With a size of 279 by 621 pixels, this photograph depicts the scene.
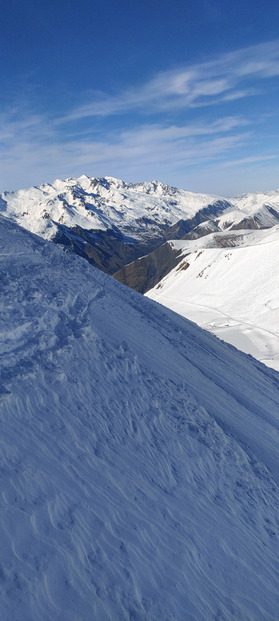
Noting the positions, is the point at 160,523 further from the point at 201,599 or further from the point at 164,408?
the point at 164,408

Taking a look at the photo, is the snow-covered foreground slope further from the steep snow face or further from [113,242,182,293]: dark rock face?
[113,242,182,293]: dark rock face

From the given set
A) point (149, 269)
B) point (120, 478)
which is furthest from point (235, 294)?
point (149, 269)

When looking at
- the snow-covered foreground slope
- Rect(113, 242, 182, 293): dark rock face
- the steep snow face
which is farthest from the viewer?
Rect(113, 242, 182, 293): dark rock face

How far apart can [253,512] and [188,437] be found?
108 inches

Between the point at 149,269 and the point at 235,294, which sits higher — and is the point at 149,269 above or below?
below

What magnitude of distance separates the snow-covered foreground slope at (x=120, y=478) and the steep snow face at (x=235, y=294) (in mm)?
20956

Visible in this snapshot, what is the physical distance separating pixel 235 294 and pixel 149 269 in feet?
253

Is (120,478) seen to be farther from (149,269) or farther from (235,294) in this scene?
(149,269)

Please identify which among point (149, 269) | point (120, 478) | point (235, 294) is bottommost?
point (120, 478)

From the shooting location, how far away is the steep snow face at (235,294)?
43281 millimetres

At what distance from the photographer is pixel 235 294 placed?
6681 centimetres

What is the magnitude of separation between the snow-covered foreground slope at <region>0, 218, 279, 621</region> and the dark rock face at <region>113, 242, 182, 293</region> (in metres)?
117

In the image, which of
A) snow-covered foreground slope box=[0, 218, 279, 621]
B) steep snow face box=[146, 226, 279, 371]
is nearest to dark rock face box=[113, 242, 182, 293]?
steep snow face box=[146, 226, 279, 371]

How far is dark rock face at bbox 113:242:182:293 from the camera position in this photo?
134 meters
